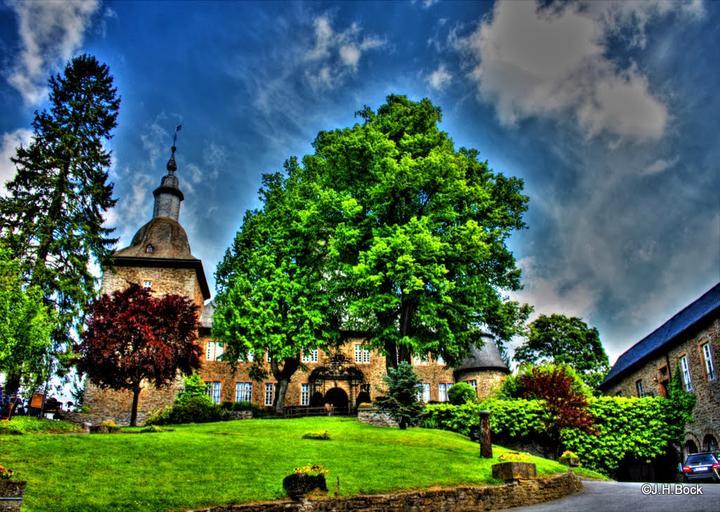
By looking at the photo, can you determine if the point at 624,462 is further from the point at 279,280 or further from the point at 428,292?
the point at 279,280

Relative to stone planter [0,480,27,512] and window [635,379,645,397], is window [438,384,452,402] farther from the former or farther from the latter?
stone planter [0,480,27,512]

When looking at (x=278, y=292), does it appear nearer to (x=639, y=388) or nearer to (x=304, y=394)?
(x=304, y=394)

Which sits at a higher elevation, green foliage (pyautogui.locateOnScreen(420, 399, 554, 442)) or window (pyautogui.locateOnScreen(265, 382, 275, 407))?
window (pyautogui.locateOnScreen(265, 382, 275, 407))

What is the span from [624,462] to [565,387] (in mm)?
8873

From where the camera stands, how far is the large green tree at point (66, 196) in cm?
2667

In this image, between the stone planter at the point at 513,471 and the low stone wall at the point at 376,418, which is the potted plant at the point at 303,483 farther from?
the low stone wall at the point at 376,418

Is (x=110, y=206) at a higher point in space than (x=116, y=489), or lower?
higher

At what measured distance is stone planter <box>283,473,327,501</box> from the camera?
11352mm

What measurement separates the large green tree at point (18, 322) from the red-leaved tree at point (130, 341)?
74.8 inches

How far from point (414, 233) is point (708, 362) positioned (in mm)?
13828

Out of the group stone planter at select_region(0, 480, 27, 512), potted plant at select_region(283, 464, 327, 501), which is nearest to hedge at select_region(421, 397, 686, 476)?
potted plant at select_region(283, 464, 327, 501)

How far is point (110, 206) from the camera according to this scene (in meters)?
30.8

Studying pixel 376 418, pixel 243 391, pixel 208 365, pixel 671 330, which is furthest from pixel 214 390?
pixel 671 330

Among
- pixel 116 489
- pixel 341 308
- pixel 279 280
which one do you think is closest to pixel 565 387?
pixel 341 308
